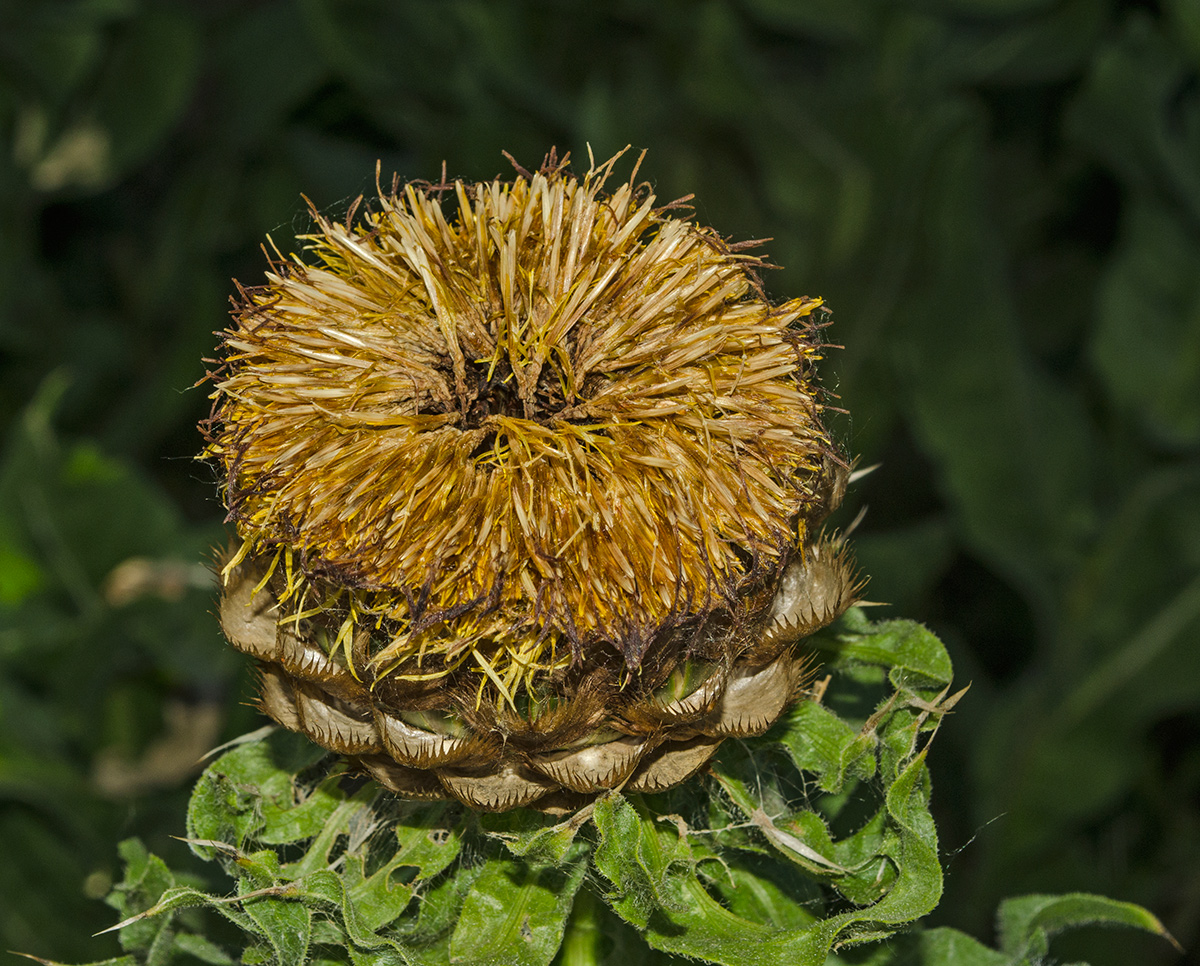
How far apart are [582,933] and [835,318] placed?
8.73 feet

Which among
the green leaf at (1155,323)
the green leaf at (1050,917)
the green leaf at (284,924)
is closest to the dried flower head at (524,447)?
the green leaf at (284,924)

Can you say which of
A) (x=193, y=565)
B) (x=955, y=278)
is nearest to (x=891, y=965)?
(x=955, y=278)

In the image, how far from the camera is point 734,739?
1.93 metres

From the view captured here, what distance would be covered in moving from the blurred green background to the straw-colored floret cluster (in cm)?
154

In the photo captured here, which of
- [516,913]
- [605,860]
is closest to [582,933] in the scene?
[516,913]

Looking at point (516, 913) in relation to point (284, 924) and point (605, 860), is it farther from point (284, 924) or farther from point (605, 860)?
point (284, 924)

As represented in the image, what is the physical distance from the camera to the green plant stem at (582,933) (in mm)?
1913

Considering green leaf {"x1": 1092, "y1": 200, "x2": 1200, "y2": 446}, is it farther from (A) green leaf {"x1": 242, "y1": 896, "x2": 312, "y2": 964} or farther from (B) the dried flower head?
(A) green leaf {"x1": 242, "y1": 896, "x2": 312, "y2": 964}

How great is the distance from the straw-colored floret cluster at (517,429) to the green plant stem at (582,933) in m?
0.47

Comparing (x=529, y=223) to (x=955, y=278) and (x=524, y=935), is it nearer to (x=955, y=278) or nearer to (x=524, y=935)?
(x=524, y=935)

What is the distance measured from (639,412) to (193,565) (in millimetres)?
2813

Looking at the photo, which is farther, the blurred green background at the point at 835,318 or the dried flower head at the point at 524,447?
the blurred green background at the point at 835,318

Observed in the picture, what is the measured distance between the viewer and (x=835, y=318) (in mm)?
4102

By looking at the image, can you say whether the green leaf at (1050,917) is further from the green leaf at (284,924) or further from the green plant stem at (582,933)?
the green leaf at (284,924)
